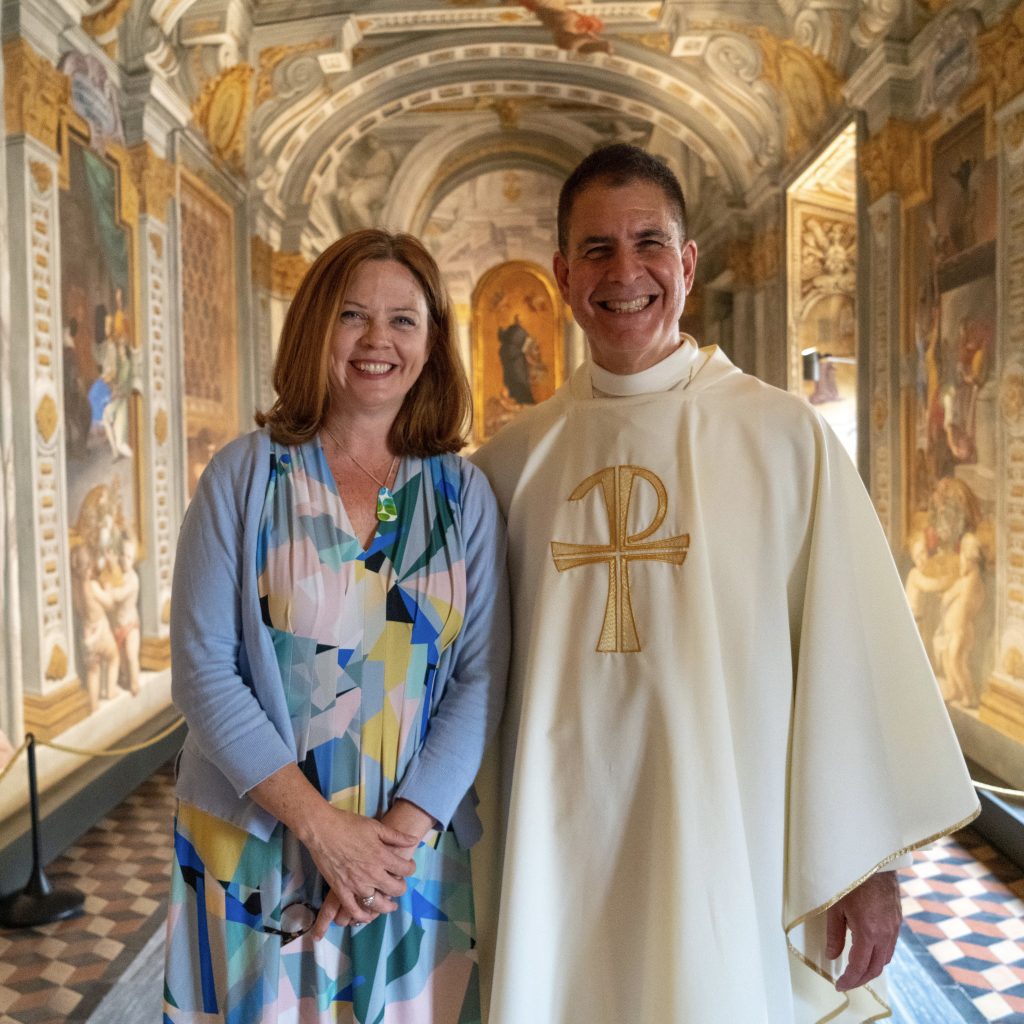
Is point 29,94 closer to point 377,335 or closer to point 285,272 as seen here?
point 377,335

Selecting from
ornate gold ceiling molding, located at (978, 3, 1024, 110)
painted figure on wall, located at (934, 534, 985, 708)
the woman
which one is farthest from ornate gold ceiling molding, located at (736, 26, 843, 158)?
the woman

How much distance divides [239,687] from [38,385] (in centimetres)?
421

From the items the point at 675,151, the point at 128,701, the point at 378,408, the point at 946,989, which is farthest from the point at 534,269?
the point at 378,408

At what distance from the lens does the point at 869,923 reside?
2.05 meters

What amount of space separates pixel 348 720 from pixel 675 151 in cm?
1246

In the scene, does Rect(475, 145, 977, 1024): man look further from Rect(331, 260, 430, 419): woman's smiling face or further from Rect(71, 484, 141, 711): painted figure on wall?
Rect(71, 484, 141, 711): painted figure on wall

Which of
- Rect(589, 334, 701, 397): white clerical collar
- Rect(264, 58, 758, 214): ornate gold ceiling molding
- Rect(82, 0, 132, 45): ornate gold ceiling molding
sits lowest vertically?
Rect(589, 334, 701, 397): white clerical collar

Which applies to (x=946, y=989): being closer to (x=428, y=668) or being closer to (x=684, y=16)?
(x=428, y=668)

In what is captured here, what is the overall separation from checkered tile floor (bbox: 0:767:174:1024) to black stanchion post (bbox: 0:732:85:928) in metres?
0.05

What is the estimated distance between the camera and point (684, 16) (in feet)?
28.7

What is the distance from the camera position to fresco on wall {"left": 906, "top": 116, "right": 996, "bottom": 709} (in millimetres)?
5812

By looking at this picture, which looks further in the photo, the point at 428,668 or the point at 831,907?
the point at 831,907

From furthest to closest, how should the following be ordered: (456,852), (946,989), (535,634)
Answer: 1. (946,989)
2. (535,634)
3. (456,852)

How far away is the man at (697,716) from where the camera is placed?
6.47 feet
